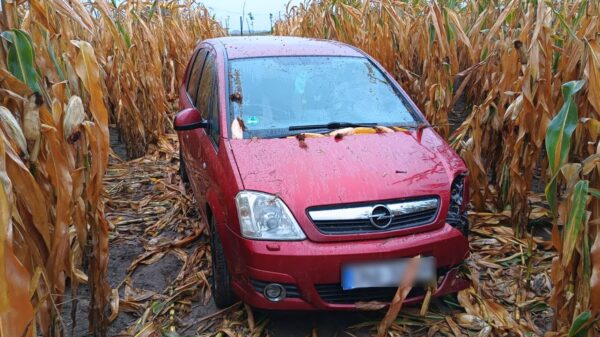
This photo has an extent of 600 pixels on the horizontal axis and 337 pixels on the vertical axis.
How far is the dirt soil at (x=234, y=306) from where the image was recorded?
3057 millimetres

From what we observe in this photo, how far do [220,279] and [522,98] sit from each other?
88.3 inches

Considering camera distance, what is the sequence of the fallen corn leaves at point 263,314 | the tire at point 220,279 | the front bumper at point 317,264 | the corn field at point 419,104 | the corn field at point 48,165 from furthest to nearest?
1. the tire at point 220,279
2. the fallen corn leaves at point 263,314
3. the front bumper at point 317,264
4. the corn field at point 419,104
5. the corn field at point 48,165

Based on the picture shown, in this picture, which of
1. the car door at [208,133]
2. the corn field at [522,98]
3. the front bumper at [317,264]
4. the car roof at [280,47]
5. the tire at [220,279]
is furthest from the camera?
the car roof at [280,47]

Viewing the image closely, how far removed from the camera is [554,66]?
4070mm

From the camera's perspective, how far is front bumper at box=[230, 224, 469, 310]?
2.71m

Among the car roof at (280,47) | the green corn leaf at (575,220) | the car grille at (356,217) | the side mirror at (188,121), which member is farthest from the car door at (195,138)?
the green corn leaf at (575,220)

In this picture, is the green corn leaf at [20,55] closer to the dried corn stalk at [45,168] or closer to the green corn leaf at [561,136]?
the dried corn stalk at [45,168]

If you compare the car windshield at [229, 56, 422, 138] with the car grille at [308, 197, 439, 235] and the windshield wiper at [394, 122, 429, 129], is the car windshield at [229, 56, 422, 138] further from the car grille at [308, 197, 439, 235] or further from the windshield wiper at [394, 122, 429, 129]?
the car grille at [308, 197, 439, 235]

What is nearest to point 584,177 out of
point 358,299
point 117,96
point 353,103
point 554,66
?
point 358,299

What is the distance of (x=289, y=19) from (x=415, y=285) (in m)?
8.63

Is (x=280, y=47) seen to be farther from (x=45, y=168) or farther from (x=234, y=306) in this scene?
(x=45, y=168)

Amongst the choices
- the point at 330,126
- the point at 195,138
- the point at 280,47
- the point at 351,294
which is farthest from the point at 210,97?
the point at 351,294

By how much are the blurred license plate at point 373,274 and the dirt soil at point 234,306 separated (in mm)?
373

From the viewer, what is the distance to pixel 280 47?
165 inches
